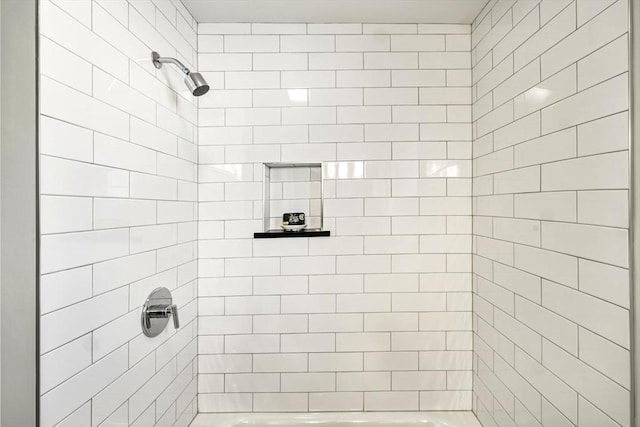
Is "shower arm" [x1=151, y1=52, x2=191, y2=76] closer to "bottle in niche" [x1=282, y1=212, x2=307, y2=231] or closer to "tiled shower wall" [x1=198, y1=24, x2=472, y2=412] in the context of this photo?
"tiled shower wall" [x1=198, y1=24, x2=472, y2=412]

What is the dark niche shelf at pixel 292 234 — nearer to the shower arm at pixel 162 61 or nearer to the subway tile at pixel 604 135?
the shower arm at pixel 162 61

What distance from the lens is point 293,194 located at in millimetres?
1827

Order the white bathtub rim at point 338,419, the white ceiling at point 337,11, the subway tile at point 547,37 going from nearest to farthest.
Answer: the subway tile at point 547,37, the white ceiling at point 337,11, the white bathtub rim at point 338,419

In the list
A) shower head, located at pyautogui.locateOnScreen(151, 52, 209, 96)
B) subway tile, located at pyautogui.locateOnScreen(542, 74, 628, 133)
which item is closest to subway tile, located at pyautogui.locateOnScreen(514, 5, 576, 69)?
subway tile, located at pyautogui.locateOnScreen(542, 74, 628, 133)

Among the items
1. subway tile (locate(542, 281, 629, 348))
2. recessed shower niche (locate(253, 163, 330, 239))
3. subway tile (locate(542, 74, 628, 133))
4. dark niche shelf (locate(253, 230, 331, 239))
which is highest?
subway tile (locate(542, 74, 628, 133))

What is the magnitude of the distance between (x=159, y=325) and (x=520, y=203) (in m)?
1.43

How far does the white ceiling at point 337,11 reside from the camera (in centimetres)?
→ 157

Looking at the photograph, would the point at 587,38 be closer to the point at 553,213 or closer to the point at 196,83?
the point at 553,213

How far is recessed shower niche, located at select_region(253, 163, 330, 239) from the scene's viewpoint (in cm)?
181

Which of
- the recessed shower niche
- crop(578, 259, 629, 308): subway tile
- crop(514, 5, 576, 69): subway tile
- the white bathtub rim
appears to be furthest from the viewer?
the recessed shower niche

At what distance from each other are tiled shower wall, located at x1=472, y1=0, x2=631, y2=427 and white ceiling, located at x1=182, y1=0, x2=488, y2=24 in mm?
156

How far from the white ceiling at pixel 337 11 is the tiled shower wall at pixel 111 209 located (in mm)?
185

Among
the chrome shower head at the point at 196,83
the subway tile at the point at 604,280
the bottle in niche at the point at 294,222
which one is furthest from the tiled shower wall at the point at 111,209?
the subway tile at the point at 604,280

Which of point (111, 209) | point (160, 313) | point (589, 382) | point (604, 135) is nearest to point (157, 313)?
point (160, 313)
